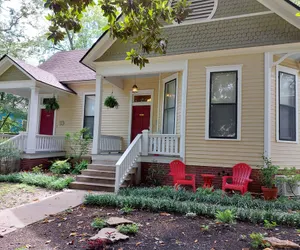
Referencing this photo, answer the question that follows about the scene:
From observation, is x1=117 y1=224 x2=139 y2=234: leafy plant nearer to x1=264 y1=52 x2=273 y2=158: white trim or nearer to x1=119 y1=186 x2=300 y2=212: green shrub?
x1=119 y1=186 x2=300 y2=212: green shrub

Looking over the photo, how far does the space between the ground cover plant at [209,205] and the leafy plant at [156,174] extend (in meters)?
1.57

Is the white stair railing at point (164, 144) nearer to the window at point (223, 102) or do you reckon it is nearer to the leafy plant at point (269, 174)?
the window at point (223, 102)

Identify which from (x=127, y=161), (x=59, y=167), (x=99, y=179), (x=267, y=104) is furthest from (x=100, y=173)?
(x=267, y=104)

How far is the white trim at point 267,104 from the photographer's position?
23.7 ft

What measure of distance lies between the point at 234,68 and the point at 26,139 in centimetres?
879

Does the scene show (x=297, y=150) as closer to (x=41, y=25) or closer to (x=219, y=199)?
(x=219, y=199)

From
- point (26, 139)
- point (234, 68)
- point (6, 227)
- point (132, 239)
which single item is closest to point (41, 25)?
point (26, 139)

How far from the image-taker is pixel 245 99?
7594 millimetres

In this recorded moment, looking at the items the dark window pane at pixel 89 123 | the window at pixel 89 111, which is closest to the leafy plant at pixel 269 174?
the dark window pane at pixel 89 123

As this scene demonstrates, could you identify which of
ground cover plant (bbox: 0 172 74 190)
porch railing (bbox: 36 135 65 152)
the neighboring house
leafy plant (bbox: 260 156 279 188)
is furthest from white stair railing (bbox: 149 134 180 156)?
porch railing (bbox: 36 135 65 152)

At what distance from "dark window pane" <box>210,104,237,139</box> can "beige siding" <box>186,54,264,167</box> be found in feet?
0.79

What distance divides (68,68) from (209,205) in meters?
11.3

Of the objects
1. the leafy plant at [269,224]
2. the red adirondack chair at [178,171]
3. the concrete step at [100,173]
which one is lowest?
the leafy plant at [269,224]

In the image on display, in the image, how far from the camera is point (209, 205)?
5371 millimetres
